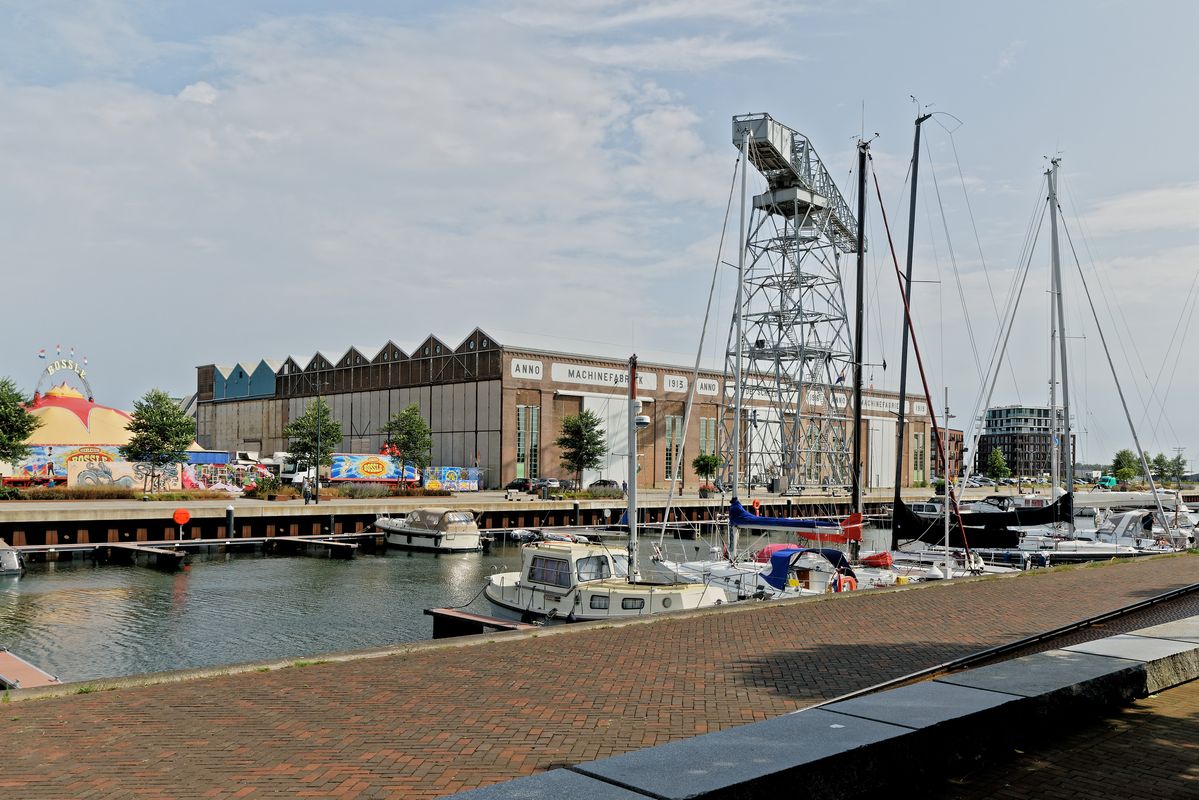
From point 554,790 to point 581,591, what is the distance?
20.0 m

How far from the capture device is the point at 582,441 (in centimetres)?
8656

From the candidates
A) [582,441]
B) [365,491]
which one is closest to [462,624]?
[365,491]

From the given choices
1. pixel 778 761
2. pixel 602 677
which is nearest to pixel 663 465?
pixel 602 677

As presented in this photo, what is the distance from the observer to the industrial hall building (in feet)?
295

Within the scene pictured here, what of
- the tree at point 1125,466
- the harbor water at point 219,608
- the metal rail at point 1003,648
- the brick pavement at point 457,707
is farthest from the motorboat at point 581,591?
the tree at point 1125,466

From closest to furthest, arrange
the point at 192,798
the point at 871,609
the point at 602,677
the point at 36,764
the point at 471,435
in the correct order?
the point at 192,798 → the point at 36,764 → the point at 602,677 → the point at 871,609 → the point at 471,435

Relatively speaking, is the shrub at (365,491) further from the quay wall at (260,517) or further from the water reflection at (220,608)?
the water reflection at (220,608)

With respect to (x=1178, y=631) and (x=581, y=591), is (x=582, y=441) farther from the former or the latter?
(x=1178, y=631)

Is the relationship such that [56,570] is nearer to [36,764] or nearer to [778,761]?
[36,764]

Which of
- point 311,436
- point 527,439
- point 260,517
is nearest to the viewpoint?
point 260,517

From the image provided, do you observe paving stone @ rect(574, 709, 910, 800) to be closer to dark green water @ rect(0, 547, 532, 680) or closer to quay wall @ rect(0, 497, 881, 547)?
dark green water @ rect(0, 547, 532, 680)

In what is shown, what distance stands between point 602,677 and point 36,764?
6.45 metres

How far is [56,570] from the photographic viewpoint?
43844 mm

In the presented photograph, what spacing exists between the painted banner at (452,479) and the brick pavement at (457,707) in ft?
223
